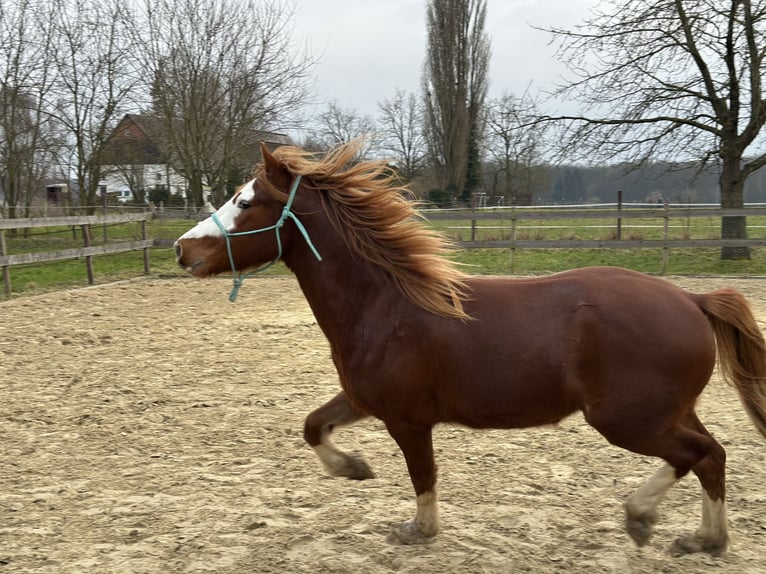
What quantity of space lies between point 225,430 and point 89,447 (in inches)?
35.6

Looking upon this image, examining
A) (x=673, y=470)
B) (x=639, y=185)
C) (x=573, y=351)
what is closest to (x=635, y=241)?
(x=673, y=470)

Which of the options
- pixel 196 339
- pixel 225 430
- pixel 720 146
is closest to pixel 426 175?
pixel 720 146

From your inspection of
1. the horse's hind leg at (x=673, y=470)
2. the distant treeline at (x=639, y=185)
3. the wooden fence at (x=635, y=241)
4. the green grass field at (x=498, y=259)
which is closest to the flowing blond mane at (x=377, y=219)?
the horse's hind leg at (x=673, y=470)

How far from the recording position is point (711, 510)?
2.67m

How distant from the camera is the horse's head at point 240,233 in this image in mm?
2869

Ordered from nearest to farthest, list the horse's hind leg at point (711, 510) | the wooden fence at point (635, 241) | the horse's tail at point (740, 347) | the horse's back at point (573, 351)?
1. the horse's back at point (573, 351)
2. the horse's hind leg at point (711, 510)
3. the horse's tail at point (740, 347)
4. the wooden fence at point (635, 241)

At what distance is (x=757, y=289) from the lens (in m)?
10.2

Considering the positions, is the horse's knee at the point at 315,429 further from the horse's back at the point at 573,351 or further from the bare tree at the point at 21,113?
the bare tree at the point at 21,113

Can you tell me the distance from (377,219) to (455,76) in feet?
106

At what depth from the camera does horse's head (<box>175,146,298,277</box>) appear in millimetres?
2869

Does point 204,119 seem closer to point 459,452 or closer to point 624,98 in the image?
point 624,98

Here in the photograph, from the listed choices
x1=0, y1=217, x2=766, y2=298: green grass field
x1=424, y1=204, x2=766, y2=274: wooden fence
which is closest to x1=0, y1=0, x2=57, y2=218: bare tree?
x1=0, y1=217, x2=766, y2=298: green grass field

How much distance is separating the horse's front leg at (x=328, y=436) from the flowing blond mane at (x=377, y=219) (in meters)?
0.74

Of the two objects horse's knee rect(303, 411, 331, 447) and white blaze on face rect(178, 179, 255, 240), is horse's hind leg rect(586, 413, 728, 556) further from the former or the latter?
white blaze on face rect(178, 179, 255, 240)
